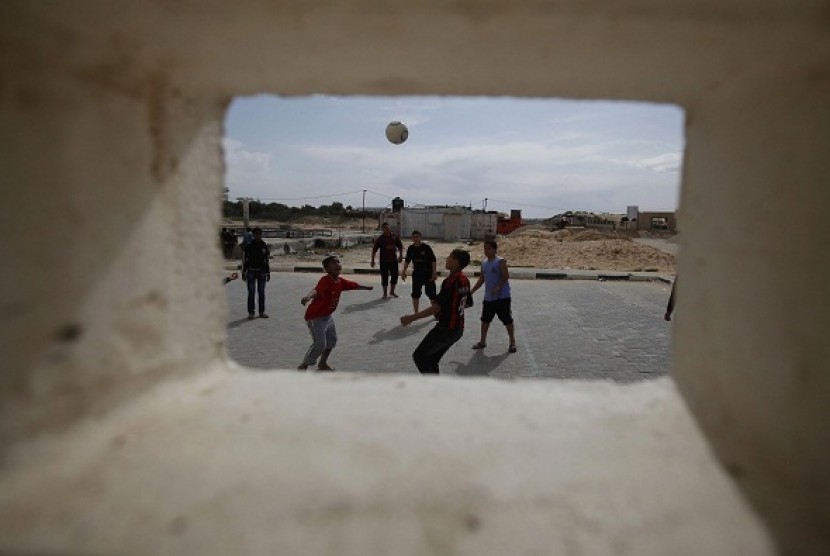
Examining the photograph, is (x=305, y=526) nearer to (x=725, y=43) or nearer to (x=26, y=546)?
(x=26, y=546)

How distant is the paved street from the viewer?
530 centimetres

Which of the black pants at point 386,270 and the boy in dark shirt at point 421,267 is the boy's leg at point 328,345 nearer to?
the boy in dark shirt at point 421,267

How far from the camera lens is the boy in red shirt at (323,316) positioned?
500cm

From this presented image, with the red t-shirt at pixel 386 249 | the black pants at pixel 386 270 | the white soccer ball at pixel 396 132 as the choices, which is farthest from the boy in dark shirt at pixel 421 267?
the white soccer ball at pixel 396 132

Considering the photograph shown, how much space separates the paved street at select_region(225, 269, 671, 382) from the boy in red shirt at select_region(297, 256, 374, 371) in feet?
1.20

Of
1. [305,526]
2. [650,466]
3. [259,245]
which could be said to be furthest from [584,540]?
[259,245]

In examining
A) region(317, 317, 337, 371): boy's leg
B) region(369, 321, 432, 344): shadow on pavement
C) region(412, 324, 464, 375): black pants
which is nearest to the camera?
region(412, 324, 464, 375): black pants

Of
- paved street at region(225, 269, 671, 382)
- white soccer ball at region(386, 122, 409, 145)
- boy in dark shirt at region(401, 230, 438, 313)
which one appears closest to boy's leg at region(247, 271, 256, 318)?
paved street at region(225, 269, 671, 382)

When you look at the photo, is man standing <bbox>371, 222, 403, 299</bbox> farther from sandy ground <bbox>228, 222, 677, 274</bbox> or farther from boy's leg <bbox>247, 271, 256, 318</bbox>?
sandy ground <bbox>228, 222, 677, 274</bbox>

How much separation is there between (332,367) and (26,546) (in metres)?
4.42

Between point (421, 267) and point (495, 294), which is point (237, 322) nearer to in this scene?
point (421, 267)

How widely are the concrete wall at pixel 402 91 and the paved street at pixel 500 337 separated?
3.79 metres

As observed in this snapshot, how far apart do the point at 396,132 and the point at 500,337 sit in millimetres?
4614

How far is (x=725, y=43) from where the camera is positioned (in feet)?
3.34
